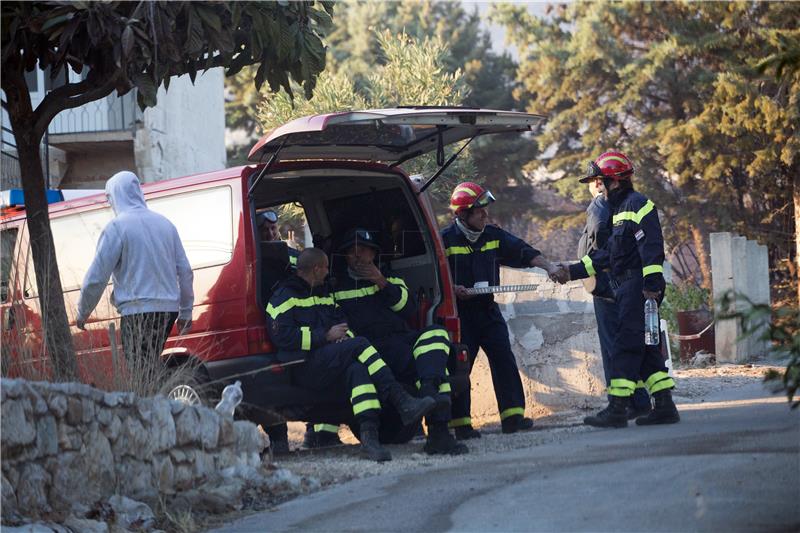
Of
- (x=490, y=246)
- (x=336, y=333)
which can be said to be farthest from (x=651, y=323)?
(x=336, y=333)

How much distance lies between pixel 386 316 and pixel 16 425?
358cm

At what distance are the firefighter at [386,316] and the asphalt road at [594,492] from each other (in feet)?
2.76

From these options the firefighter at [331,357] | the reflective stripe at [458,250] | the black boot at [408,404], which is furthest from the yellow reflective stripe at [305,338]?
the reflective stripe at [458,250]


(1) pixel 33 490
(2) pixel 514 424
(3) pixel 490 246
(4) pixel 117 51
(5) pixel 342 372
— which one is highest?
(4) pixel 117 51

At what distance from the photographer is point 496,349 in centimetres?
888

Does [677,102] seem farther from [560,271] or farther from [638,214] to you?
[638,214]

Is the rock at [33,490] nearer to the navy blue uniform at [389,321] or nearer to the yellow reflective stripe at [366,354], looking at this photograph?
the yellow reflective stripe at [366,354]

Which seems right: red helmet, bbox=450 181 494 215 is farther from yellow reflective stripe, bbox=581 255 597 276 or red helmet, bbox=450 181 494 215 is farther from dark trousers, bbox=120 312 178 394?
dark trousers, bbox=120 312 178 394

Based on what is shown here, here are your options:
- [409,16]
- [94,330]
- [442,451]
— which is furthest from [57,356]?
[409,16]

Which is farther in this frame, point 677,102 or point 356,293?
point 677,102

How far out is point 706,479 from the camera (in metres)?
5.73

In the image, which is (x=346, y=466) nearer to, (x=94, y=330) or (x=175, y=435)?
(x=175, y=435)

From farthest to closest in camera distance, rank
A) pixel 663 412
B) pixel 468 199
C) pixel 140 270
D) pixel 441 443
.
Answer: pixel 468 199 < pixel 663 412 < pixel 441 443 < pixel 140 270

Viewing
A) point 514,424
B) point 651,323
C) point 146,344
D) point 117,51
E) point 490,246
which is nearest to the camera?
point 117,51
